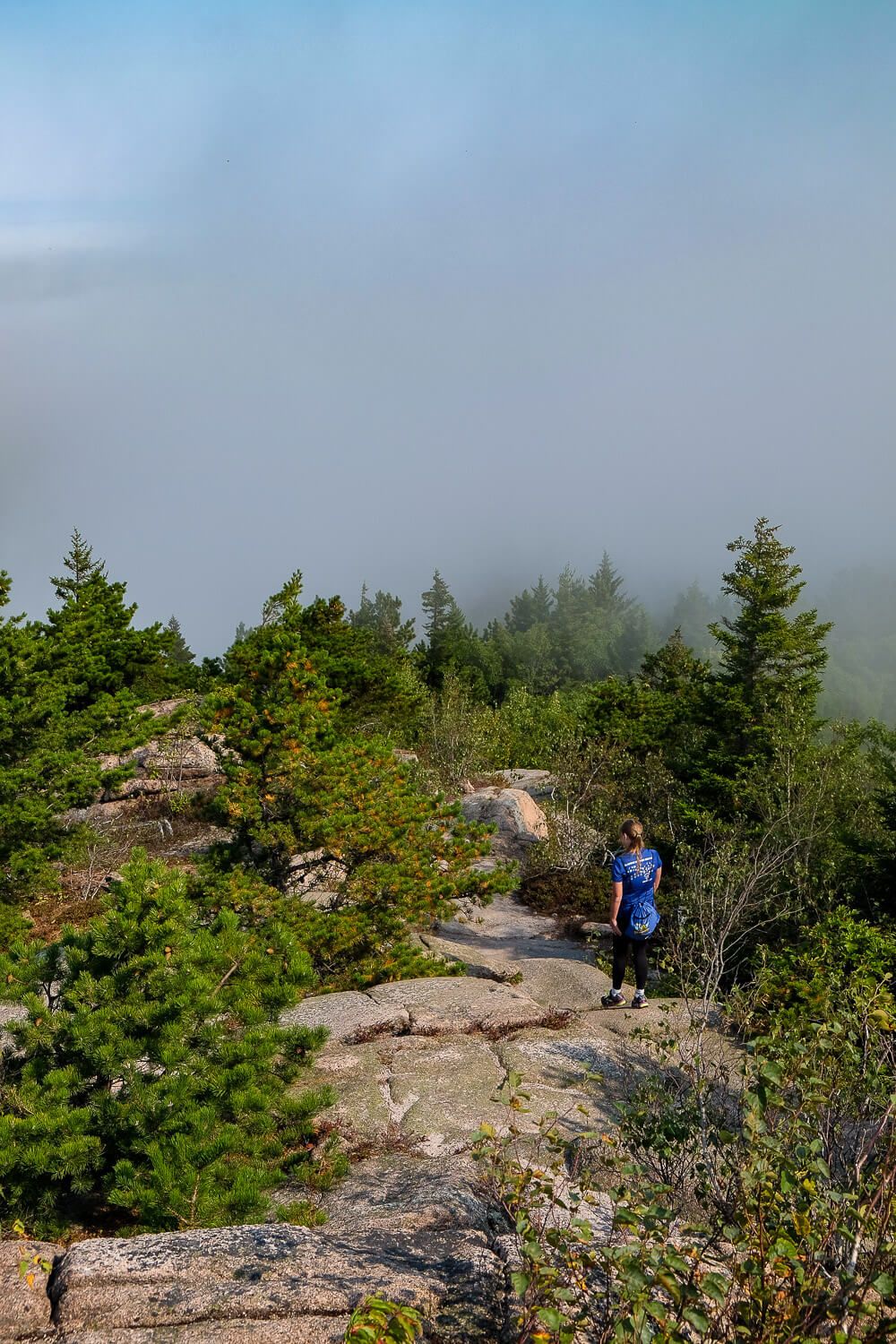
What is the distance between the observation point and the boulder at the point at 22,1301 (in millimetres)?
3348

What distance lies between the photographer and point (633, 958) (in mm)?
9070

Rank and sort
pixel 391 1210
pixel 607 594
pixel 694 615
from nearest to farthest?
pixel 391 1210 → pixel 607 594 → pixel 694 615

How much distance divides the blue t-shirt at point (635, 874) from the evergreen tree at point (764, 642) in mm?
12421

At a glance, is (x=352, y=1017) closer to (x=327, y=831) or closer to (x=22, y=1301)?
(x=327, y=831)

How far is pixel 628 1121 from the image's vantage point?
15.4 ft

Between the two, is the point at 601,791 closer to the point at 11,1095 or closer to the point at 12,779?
the point at 12,779

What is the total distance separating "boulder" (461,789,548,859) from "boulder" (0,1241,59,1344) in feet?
63.1

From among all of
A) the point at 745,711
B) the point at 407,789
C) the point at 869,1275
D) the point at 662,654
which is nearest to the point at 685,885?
the point at 407,789

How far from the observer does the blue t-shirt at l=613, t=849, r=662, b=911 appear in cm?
863

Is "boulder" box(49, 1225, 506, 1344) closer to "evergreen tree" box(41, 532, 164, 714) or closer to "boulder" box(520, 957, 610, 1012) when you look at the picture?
"boulder" box(520, 957, 610, 1012)

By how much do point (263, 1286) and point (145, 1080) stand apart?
2.25 meters

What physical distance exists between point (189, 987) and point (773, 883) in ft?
29.7

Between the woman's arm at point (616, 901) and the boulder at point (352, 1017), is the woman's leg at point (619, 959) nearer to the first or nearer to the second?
the woman's arm at point (616, 901)

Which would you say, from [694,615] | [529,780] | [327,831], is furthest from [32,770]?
[694,615]
